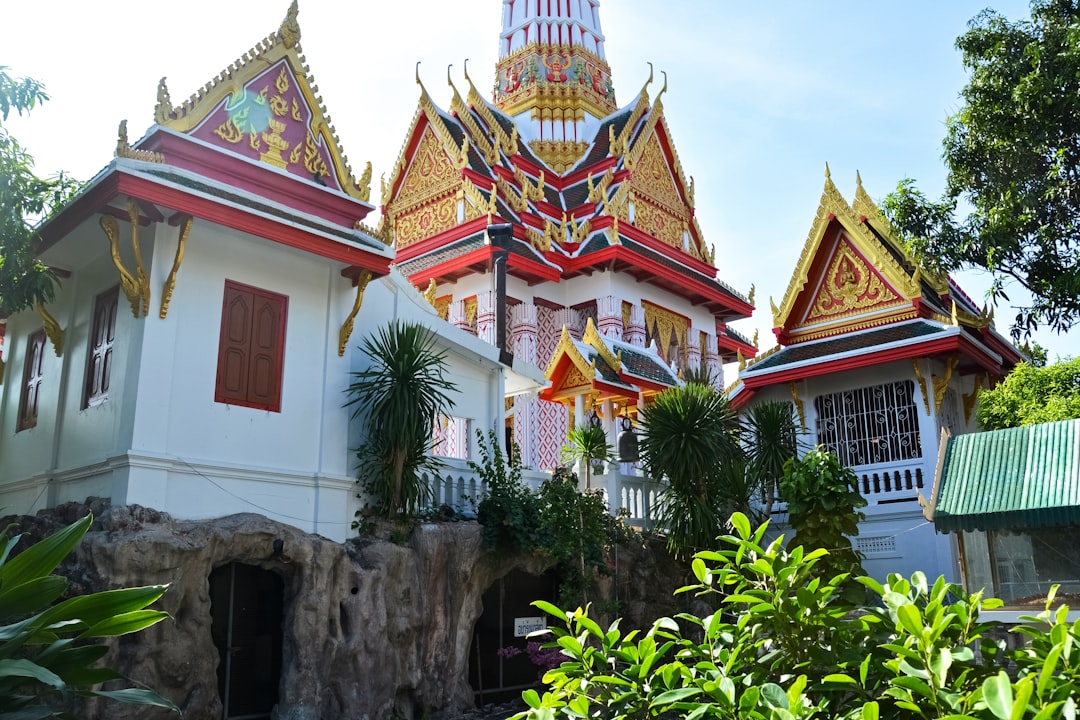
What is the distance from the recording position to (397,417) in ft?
33.5

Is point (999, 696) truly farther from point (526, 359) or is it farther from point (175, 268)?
point (526, 359)

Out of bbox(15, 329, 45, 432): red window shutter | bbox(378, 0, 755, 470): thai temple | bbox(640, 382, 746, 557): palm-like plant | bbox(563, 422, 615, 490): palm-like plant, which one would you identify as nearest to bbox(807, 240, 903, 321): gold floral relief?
bbox(378, 0, 755, 470): thai temple

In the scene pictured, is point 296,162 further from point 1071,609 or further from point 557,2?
point 557,2

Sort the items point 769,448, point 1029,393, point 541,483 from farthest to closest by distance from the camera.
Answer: point 1029,393
point 769,448
point 541,483

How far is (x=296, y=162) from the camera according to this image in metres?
11.0

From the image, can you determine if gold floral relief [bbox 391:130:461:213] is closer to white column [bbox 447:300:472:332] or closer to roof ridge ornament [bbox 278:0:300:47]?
white column [bbox 447:300:472:332]

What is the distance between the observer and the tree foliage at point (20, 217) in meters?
9.31

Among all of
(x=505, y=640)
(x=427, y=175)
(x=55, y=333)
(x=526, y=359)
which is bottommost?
(x=505, y=640)

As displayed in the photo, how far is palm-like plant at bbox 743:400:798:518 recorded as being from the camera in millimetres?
13727

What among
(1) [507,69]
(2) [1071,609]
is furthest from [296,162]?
Answer: (1) [507,69]

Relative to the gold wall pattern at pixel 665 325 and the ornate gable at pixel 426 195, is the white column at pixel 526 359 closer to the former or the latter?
the ornate gable at pixel 426 195

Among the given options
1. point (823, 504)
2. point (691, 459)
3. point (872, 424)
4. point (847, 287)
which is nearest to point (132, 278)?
point (691, 459)

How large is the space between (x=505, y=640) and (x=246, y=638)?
3.51 meters

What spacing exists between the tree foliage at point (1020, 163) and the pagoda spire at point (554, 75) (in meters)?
15.0
